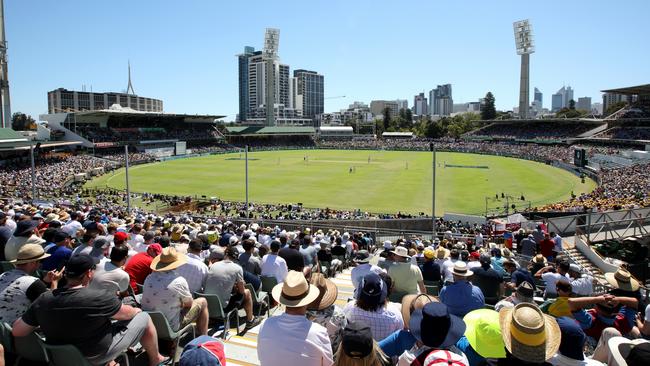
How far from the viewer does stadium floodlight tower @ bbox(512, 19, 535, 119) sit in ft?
374

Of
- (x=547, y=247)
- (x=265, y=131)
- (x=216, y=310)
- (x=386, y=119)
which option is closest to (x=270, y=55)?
(x=265, y=131)

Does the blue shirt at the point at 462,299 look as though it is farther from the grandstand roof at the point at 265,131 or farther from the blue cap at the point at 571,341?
the grandstand roof at the point at 265,131

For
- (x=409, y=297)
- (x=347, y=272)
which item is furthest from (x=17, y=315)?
(x=347, y=272)

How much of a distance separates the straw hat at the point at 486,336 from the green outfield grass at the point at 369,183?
30226 mm

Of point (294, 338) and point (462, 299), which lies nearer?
point (294, 338)

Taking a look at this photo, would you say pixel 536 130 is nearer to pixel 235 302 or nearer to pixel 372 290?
pixel 235 302

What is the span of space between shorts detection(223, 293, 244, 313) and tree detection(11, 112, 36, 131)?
514ft

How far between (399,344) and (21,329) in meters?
3.61

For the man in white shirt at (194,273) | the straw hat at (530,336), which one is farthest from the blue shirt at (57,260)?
the straw hat at (530,336)

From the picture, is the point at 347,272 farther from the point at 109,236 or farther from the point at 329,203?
the point at 329,203

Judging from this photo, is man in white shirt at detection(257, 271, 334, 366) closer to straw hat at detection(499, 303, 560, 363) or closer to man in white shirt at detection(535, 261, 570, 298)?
straw hat at detection(499, 303, 560, 363)

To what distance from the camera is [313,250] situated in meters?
10.7

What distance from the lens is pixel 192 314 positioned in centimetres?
576

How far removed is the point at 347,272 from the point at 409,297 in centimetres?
785
